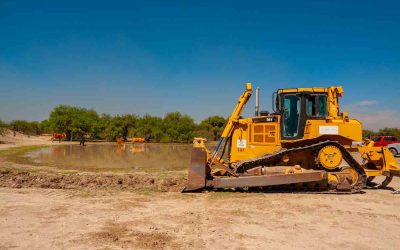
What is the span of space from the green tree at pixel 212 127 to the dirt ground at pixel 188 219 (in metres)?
62.8

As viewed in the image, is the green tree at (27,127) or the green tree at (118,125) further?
the green tree at (27,127)

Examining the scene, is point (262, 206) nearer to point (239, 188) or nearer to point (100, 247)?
point (239, 188)

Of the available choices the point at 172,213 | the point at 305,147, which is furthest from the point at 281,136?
the point at 172,213

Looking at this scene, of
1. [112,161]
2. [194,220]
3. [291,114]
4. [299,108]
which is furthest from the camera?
[112,161]

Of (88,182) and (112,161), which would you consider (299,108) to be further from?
(112,161)

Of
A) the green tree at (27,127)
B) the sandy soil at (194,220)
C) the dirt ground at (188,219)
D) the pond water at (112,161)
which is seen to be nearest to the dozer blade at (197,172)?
the dirt ground at (188,219)

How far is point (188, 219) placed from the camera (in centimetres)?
844

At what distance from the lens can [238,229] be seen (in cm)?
764

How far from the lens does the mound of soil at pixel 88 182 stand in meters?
12.9

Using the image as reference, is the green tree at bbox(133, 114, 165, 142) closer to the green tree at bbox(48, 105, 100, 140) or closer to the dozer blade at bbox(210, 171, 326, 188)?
the green tree at bbox(48, 105, 100, 140)

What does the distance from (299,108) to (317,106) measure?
62cm

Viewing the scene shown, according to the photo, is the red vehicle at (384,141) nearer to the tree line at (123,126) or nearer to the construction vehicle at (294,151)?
the construction vehicle at (294,151)

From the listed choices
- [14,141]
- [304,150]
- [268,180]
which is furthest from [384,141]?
[14,141]

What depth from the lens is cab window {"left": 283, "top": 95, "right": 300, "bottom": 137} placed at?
40.9ft
